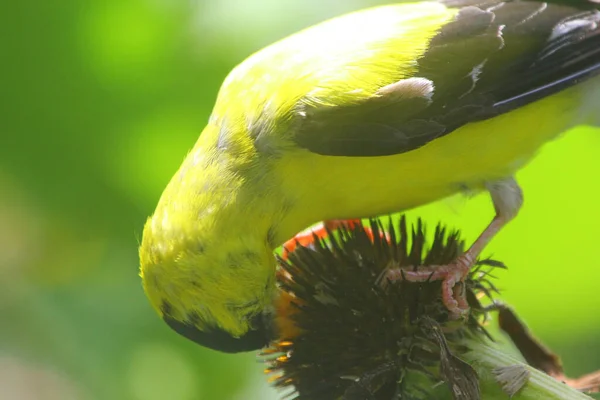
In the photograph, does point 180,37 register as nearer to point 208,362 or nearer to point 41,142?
point 41,142

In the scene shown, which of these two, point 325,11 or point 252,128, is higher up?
point 325,11

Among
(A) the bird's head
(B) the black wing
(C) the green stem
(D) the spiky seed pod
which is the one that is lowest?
(C) the green stem

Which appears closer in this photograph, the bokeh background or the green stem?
the green stem

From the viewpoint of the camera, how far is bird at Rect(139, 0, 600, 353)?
3.71ft

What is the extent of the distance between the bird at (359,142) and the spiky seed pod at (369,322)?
39 mm

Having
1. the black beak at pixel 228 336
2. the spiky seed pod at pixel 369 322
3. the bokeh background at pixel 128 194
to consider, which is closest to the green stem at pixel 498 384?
the spiky seed pod at pixel 369 322

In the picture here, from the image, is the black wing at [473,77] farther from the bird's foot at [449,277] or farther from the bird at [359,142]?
the bird's foot at [449,277]

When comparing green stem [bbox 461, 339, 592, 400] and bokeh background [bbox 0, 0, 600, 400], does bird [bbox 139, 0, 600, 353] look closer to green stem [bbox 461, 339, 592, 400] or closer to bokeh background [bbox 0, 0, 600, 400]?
green stem [bbox 461, 339, 592, 400]

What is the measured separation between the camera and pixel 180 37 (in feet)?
6.41

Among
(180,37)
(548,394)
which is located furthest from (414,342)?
(180,37)

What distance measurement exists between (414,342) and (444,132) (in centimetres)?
34

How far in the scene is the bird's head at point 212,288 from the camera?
1.12 metres

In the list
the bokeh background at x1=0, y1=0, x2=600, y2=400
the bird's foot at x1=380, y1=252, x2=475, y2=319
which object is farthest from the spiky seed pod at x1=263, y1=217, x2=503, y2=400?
the bokeh background at x1=0, y1=0, x2=600, y2=400

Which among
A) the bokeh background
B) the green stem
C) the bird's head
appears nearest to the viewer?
the green stem
